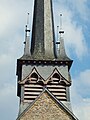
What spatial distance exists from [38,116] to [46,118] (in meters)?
0.51

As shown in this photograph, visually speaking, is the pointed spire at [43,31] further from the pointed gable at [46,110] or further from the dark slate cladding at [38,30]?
the pointed gable at [46,110]

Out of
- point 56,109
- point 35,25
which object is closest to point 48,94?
point 56,109

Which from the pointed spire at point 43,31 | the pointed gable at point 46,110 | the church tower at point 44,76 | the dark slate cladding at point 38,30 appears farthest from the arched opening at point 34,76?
the dark slate cladding at point 38,30

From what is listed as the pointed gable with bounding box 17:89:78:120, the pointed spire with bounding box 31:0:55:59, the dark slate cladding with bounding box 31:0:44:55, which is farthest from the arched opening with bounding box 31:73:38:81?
the dark slate cladding with bounding box 31:0:44:55

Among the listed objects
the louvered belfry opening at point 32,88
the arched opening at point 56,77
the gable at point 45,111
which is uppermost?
the arched opening at point 56,77

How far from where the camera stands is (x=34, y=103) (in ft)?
87.9

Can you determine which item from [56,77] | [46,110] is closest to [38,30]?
[56,77]

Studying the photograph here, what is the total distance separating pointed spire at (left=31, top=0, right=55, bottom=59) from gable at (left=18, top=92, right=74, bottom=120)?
3.43 metres

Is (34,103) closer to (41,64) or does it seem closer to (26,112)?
(26,112)

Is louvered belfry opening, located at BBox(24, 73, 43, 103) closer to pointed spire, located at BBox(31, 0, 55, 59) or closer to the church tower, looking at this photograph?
the church tower

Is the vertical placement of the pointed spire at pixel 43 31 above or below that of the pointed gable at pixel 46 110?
above

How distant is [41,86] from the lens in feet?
92.2

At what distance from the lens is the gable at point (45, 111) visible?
1039 inches

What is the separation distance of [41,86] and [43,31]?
14.1 feet
